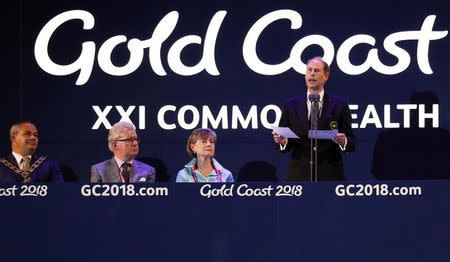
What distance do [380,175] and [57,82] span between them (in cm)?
296

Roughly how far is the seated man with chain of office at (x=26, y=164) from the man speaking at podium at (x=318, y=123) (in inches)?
65.6

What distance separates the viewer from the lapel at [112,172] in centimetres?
664

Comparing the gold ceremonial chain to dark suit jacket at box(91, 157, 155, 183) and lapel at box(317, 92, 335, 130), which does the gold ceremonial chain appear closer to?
dark suit jacket at box(91, 157, 155, 183)

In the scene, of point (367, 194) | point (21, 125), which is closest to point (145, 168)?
point (21, 125)

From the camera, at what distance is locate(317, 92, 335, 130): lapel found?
6.77 meters

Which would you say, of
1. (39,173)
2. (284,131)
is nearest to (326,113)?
(284,131)

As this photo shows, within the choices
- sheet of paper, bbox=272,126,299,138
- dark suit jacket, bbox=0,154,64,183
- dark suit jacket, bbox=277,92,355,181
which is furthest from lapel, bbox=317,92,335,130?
dark suit jacket, bbox=0,154,64,183

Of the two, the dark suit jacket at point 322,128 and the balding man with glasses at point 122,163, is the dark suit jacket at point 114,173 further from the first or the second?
the dark suit jacket at point 322,128

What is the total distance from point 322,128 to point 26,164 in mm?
2152

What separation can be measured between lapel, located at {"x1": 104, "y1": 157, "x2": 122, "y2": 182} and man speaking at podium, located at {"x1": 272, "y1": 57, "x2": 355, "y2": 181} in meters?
1.14

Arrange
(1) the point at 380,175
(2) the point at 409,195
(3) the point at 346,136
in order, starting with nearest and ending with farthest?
1. (2) the point at 409,195
2. (3) the point at 346,136
3. (1) the point at 380,175

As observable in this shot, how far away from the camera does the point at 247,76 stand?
833cm

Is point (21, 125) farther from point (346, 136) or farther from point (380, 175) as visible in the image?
point (380, 175)

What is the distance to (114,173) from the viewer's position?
6684mm
